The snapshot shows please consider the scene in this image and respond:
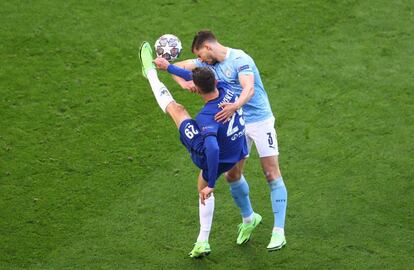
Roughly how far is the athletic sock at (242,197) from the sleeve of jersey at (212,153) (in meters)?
0.81

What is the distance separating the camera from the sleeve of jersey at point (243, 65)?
24.7ft

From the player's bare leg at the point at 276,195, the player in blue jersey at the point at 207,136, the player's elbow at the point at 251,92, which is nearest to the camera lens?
the player in blue jersey at the point at 207,136

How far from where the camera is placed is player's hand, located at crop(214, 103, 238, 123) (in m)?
7.16

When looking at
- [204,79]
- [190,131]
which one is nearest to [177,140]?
[190,131]

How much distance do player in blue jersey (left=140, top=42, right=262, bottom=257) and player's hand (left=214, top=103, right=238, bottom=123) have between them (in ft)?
0.12

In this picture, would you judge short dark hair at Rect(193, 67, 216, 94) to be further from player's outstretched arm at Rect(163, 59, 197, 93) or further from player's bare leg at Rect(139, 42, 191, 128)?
player's bare leg at Rect(139, 42, 191, 128)

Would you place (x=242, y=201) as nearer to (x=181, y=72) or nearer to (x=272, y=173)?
(x=272, y=173)

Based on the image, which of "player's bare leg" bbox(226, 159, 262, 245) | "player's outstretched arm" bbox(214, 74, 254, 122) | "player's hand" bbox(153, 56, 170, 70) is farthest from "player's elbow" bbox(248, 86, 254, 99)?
"player's hand" bbox(153, 56, 170, 70)

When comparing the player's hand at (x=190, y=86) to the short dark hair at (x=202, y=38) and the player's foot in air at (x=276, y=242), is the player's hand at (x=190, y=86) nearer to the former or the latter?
the short dark hair at (x=202, y=38)

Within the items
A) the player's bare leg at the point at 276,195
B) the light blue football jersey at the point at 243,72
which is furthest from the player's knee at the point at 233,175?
the light blue football jersey at the point at 243,72

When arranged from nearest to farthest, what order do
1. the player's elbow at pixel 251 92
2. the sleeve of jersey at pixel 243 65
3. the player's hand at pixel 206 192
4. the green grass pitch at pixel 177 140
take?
the player's hand at pixel 206 192 < the player's elbow at pixel 251 92 < the sleeve of jersey at pixel 243 65 < the green grass pitch at pixel 177 140

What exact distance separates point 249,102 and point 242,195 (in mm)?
923

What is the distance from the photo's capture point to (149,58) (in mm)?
7844

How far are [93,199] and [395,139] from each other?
356 cm
